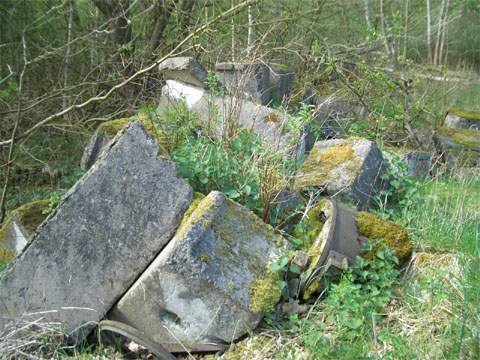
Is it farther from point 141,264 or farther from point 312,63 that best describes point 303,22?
point 141,264

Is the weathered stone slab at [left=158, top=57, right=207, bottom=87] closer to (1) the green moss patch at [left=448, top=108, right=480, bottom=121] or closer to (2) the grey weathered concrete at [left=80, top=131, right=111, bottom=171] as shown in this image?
(2) the grey weathered concrete at [left=80, top=131, right=111, bottom=171]

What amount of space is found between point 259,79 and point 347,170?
6.74ft

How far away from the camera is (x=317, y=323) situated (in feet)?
10.7

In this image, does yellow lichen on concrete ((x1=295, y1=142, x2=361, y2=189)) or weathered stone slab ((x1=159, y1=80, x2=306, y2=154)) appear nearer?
yellow lichen on concrete ((x1=295, y1=142, x2=361, y2=189))

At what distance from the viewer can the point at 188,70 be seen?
233 inches

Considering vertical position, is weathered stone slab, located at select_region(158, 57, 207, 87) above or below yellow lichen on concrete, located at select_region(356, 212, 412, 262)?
above

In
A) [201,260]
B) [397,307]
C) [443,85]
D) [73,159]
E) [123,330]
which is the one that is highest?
[201,260]

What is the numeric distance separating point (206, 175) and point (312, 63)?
4.42 meters

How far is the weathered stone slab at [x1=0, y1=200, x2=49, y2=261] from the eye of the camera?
4.17 meters

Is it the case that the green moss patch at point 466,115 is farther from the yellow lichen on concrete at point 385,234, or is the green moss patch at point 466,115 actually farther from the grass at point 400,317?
the yellow lichen on concrete at point 385,234

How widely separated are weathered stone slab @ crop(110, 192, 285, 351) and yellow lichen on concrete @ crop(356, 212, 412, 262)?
0.79 m

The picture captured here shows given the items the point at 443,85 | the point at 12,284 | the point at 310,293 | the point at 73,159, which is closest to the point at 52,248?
the point at 12,284

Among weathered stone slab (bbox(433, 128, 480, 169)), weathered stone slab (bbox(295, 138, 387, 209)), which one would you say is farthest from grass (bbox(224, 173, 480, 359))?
weathered stone slab (bbox(433, 128, 480, 169))

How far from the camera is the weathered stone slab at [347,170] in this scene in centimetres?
434
